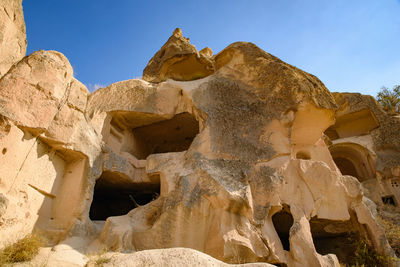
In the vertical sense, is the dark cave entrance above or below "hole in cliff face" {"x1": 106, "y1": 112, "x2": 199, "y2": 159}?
above

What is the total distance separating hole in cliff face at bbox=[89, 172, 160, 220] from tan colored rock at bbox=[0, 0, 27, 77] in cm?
290

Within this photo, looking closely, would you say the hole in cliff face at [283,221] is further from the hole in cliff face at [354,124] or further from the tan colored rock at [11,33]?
the hole in cliff face at [354,124]

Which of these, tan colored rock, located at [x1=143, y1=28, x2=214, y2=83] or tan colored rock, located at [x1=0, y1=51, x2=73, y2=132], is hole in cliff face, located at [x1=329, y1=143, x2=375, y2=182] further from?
tan colored rock, located at [x1=0, y1=51, x2=73, y2=132]

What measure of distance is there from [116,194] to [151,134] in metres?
2.15

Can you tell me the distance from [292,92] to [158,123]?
390cm

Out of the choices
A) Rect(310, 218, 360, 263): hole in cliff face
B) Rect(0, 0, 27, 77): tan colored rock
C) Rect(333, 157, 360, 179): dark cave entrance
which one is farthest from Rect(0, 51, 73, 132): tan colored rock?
Rect(333, 157, 360, 179): dark cave entrance

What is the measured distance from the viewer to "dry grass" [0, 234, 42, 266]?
11.1 ft

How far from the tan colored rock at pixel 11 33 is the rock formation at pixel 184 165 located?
0.68 meters

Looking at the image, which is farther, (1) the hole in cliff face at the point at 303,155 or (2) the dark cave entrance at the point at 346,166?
(2) the dark cave entrance at the point at 346,166

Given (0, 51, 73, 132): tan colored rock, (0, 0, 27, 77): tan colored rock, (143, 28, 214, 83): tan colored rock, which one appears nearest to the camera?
(0, 51, 73, 132): tan colored rock

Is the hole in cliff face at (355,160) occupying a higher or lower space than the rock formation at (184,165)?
higher

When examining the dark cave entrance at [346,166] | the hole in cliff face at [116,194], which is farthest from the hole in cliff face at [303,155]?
the dark cave entrance at [346,166]

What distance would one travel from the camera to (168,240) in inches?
192

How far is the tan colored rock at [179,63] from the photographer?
10.1 meters
